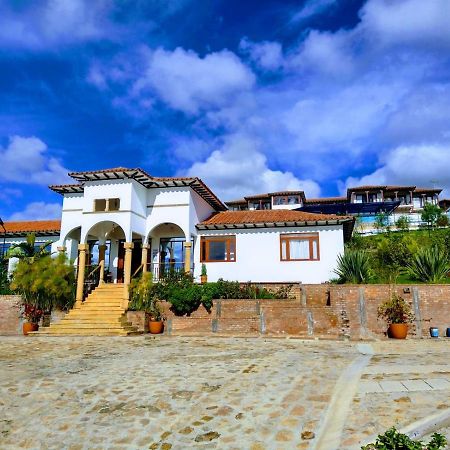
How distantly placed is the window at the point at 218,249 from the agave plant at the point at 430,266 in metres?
9.23

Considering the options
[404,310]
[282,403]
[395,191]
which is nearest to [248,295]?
[404,310]

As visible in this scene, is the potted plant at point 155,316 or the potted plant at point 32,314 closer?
the potted plant at point 155,316

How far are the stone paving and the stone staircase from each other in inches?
224

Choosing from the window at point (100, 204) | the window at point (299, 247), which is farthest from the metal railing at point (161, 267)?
the window at point (299, 247)

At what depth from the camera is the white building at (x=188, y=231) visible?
21375 mm

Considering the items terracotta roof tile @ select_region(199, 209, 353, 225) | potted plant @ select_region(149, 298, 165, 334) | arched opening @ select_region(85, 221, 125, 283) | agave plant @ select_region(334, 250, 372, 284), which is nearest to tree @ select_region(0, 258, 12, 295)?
arched opening @ select_region(85, 221, 125, 283)

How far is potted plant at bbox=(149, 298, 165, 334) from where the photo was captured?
17609mm

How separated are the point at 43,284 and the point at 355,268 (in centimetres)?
1439

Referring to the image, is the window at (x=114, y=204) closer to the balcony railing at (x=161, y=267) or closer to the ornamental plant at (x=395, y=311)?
the balcony railing at (x=161, y=267)

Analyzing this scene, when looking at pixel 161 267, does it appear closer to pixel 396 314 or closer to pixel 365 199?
pixel 396 314

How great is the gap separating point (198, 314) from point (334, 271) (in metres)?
7.34

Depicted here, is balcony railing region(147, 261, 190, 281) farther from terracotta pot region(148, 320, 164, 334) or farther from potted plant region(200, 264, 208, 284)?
terracotta pot region(148, 320, 164, 334)

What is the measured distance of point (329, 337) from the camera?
50.9 feet

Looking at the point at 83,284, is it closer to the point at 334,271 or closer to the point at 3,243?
the point at 3,243
